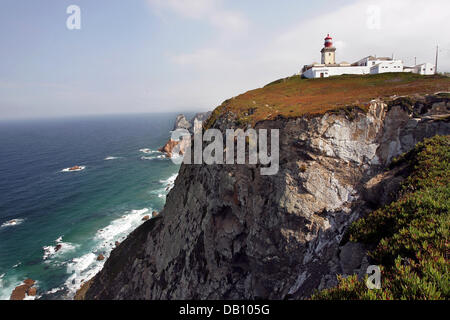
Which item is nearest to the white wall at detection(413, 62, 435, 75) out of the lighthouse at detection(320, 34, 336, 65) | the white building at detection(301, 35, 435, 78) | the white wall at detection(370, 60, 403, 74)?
the white building at detection(301, 35, 435, 78)

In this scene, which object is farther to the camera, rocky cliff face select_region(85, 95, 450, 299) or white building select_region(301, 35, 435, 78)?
white building select_region(301, 35, 435, 78)

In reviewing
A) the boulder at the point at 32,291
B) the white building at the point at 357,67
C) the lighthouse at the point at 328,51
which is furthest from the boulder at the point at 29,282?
the lighthouse at the point at 328,51

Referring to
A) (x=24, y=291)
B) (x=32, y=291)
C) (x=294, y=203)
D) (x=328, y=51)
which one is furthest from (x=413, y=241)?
(x=328, y=51)

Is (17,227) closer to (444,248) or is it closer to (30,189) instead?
(30,189)

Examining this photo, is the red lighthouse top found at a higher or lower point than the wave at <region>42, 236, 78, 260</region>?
higher

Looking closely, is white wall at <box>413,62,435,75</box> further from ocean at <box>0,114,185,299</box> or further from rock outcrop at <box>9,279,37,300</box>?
rock outcrop at <box>9,279,37,300</box>
